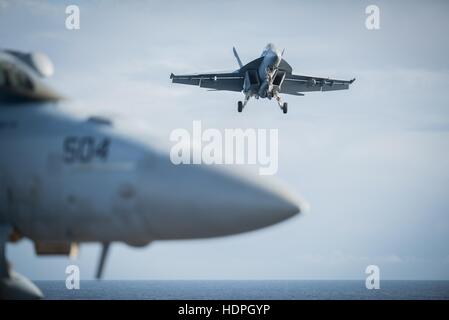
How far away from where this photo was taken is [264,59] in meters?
27.5

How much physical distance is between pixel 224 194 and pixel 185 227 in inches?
16.4

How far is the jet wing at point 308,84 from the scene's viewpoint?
34.0 metres

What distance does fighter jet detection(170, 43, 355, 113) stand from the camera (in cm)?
2758

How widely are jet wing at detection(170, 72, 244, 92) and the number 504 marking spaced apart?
92.9ft

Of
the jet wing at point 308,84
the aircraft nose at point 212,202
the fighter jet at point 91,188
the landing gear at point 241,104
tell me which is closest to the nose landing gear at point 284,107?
the landing gear at point 241,104

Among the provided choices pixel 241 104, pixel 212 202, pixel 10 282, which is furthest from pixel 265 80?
pixel 212 202

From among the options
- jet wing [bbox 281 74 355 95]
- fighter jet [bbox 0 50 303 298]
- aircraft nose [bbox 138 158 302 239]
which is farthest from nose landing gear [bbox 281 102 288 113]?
aircraft nose [bbox 138 158 302 239]

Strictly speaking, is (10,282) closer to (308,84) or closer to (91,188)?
(91,188)

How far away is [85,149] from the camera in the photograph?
15.5 ft

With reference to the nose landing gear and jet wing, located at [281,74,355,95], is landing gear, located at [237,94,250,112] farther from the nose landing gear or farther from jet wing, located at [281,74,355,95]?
jet wing, located at [281,74,355,95]

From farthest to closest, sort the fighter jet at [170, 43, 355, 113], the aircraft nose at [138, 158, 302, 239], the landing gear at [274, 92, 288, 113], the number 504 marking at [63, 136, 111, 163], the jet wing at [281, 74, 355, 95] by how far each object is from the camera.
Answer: the jet wing at [281, 74, 355, 95] → the landing gear at [274, 92, 288, 113] → the fighter jet at [170, 43, 355, 113] → the number 504 marking at [63, 136, 111, 163] → the aircraft nose at [138, 158, 302, 239]
